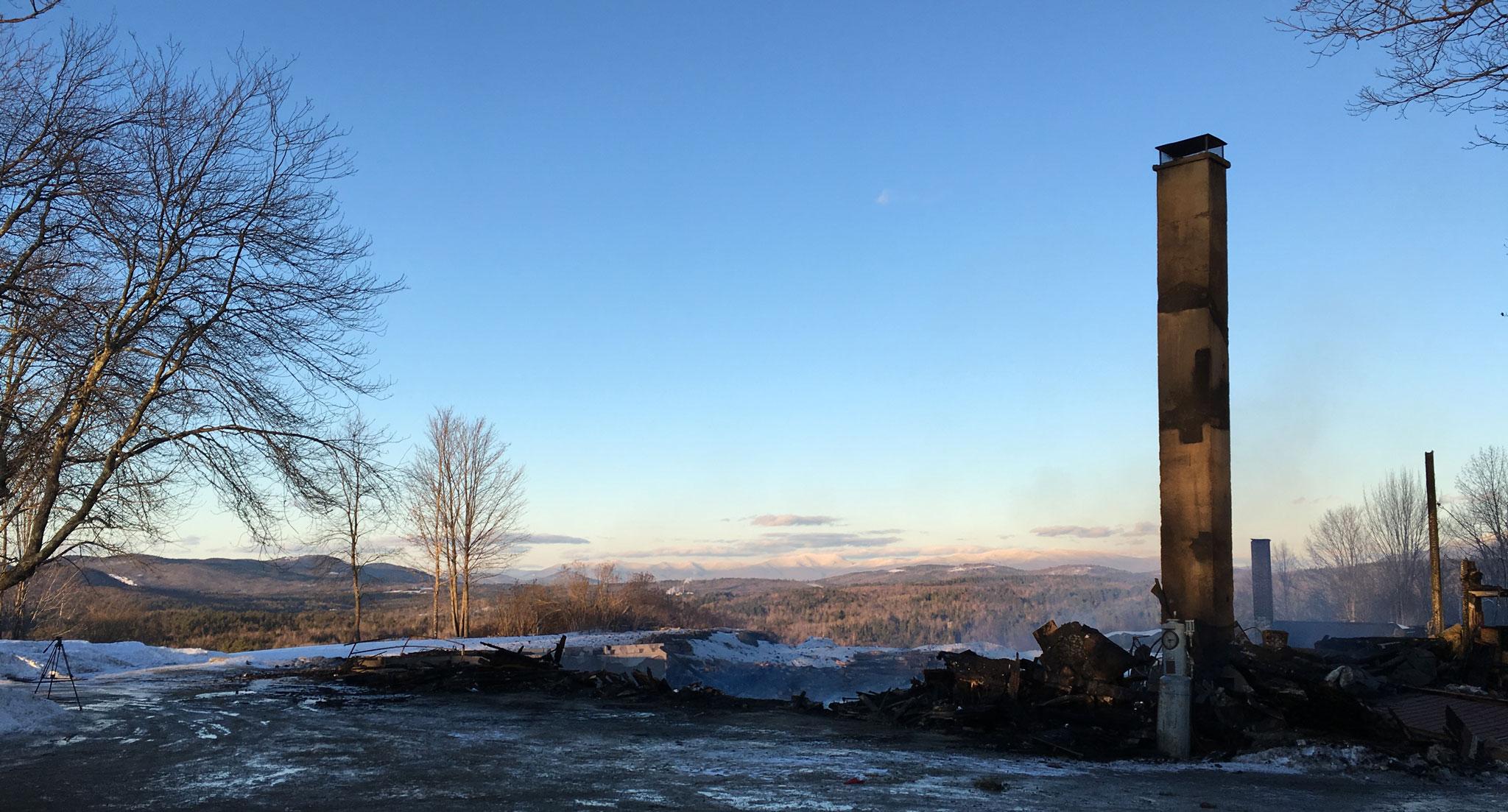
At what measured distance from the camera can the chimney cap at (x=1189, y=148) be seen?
14.9 metres

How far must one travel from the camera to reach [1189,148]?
15.1 metres

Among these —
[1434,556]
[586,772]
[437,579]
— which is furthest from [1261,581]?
[586,772]

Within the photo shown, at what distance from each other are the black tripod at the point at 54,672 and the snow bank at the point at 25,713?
47 cm

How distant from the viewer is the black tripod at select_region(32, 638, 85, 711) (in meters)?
16.2

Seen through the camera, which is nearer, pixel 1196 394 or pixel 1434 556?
pixel 1196 394

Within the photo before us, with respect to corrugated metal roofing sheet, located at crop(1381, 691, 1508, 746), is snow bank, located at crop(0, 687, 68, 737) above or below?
below

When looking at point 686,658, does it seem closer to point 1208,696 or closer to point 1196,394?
point 1196,394

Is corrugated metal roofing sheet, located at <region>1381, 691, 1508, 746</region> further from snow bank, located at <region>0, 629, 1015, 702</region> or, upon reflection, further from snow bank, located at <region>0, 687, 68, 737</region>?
snow bank, located at <region>0, 687, 68, 737</region>

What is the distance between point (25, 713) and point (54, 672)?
5.89 meters

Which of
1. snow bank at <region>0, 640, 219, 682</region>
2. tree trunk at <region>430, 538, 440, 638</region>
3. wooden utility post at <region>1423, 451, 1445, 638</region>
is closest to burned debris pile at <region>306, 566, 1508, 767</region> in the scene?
wooden utility post at <region>1423, 451, 1445, 638</region>

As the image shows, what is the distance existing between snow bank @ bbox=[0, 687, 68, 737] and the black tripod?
47 cm

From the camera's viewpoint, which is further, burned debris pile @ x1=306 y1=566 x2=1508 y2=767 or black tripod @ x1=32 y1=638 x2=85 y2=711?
black tripod @ x1=32 y1=638 x2=85 y2=711

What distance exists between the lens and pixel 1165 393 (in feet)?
47.7

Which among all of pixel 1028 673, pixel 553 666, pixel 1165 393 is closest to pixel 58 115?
pixel 553 666
